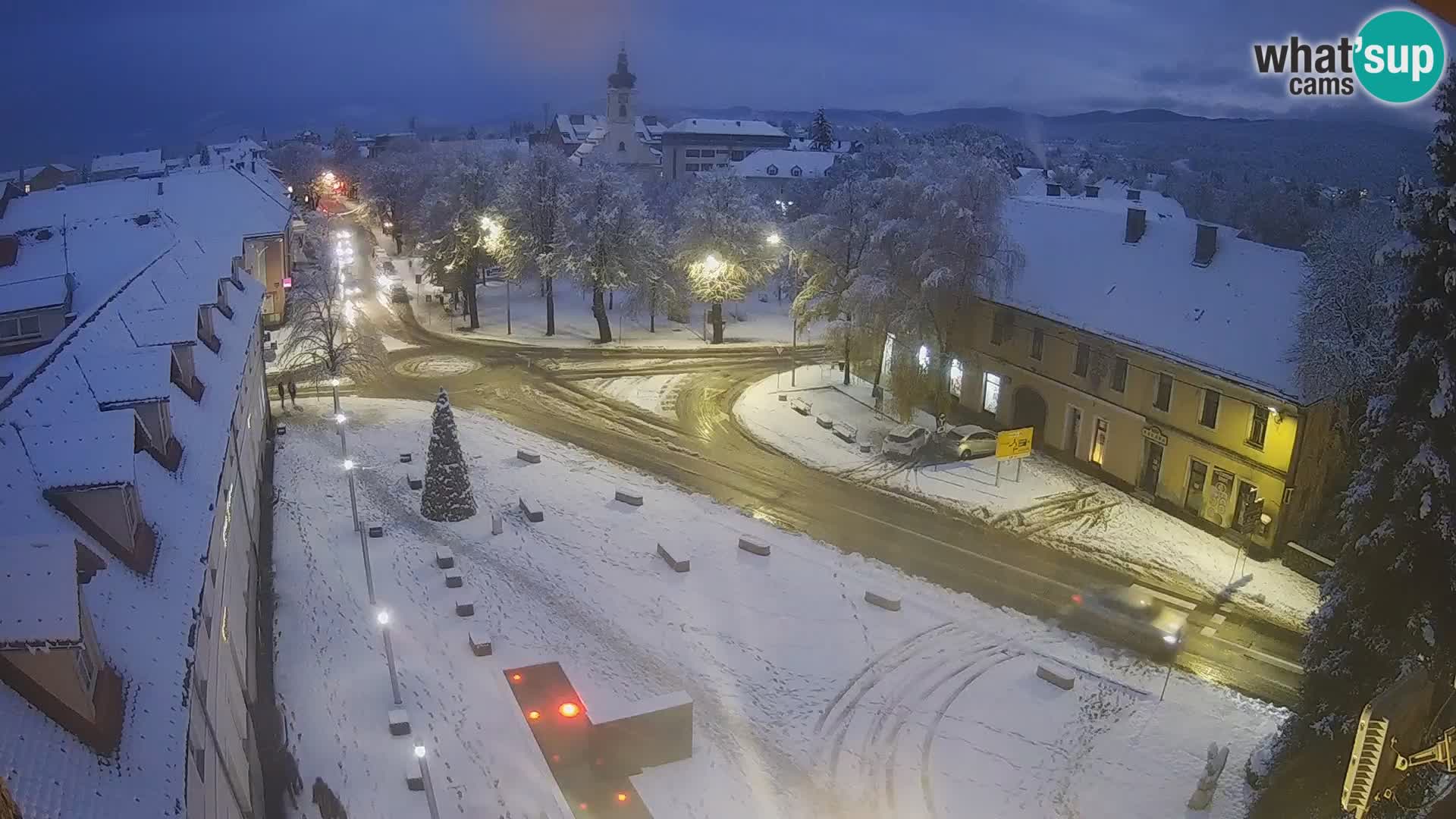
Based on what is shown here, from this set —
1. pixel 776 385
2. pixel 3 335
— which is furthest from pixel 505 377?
pixel 3 335

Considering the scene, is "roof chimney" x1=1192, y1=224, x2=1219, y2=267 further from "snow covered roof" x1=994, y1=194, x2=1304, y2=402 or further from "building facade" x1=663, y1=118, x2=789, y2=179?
"building facade" x1=663, y1=118, x2=789, y2=179

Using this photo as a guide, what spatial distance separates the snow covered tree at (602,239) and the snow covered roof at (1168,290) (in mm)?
20928

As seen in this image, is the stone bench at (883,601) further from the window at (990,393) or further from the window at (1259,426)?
the window at (990,393)

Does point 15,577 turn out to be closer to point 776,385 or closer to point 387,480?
point 387,480

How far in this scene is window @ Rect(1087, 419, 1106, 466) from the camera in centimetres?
3603

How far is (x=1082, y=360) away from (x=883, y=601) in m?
15.7

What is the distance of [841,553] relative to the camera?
29.6 m

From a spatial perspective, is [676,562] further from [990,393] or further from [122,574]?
[990,393]

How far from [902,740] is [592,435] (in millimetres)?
21360

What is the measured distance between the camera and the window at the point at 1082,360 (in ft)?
119

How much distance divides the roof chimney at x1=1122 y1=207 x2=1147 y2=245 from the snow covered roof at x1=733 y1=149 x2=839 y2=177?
190 ft

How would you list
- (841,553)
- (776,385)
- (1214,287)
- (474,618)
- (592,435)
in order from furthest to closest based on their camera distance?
(776,385) < (592,435) < (1214,287) < (841,553) < (474,618)

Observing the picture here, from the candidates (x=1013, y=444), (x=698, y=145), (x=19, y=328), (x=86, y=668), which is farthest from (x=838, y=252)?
(x=698, y=145)

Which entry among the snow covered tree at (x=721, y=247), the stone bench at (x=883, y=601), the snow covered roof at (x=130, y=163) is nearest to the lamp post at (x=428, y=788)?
the stone bench at (x=883, y=601)
